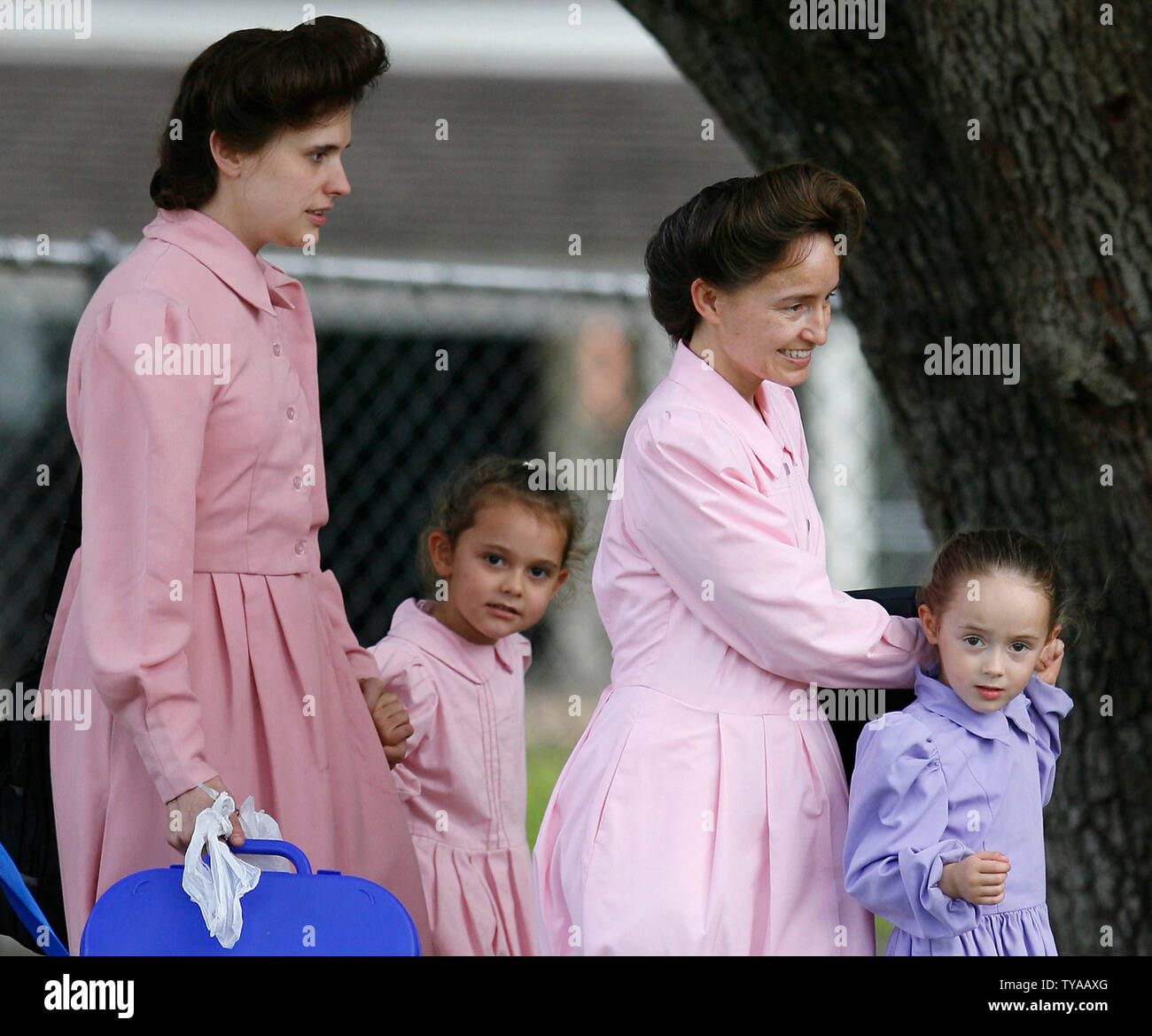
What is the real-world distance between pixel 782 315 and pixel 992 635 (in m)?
0.62

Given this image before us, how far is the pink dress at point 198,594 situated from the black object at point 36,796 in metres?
0.13

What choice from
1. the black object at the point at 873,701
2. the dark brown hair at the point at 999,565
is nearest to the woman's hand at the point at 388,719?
the black object at the point at 873,701

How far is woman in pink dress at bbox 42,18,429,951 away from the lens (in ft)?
8.25

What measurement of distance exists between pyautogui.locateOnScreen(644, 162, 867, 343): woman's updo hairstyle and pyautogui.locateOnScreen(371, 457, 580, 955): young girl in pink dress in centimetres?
91

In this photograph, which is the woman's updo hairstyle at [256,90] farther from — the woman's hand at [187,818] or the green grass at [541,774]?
the green grass at [541,774]

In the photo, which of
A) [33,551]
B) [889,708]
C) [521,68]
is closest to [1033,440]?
[889,708]

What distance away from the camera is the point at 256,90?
8.98ft

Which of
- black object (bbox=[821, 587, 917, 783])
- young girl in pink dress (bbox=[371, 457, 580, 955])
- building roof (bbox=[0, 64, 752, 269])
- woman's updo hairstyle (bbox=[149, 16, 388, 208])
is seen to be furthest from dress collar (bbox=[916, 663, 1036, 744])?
building roof (bbox=[0, 64, 752, 269])

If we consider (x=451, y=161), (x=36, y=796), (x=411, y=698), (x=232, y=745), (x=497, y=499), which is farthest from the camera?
(x=451, y=161)

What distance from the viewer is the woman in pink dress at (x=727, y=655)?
253cm

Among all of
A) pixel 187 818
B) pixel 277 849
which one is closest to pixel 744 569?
pixel 277 849

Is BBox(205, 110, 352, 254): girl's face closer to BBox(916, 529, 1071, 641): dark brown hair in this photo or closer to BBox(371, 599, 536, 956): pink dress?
BBox(371, 599, 536, 956): pink dress

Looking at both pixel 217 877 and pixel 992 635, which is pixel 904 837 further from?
pixel 217 877
